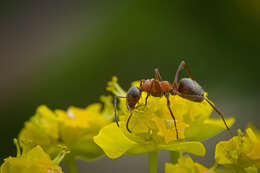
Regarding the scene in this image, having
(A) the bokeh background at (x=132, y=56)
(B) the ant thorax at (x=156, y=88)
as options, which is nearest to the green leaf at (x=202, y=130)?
(B) the ant thorax at (x=156, y=88)

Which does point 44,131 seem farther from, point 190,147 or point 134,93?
point 190,147

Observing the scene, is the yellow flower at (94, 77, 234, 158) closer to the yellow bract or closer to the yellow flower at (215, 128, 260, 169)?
the yellow flower at (215, 128, 260, 169)

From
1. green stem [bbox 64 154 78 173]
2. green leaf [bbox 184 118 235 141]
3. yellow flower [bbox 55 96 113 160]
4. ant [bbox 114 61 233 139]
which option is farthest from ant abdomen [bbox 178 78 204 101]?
green stem [bbox 64 154 78 173]

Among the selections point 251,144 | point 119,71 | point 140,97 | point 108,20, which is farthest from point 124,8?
point 251,144

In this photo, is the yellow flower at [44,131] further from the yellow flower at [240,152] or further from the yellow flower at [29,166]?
the yellow flower at [240,152]

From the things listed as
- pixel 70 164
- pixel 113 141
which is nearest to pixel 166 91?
pixel 113 141

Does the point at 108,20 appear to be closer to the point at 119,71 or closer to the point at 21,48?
the point at 119,71
